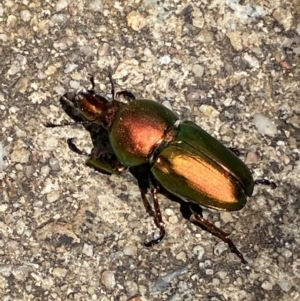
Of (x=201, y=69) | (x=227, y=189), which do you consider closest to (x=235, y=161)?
(x=227, y=189)

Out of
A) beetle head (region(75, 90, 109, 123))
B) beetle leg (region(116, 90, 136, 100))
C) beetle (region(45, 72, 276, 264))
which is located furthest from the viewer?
beetle leg (region(116, 90, 136, 100))

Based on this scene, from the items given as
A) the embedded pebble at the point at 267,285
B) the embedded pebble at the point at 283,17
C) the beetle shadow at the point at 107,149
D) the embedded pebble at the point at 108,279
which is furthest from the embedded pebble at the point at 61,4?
the embedded pebble at the point at 267,285

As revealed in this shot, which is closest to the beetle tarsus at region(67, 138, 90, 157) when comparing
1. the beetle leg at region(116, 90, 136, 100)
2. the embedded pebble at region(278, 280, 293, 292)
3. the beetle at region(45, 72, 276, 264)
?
the beetle at region(45, 72, 276, 264)

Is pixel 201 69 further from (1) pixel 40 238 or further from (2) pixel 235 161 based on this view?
(1) pixel 40 238

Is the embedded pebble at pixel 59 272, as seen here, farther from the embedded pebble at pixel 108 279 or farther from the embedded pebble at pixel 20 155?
the embedded pebble at pixel 20 155

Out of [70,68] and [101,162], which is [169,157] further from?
[70,68]

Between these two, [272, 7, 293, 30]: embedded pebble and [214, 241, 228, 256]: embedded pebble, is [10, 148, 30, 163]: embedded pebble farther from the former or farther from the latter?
[272, 7, 293, 30]: embedded pebble
